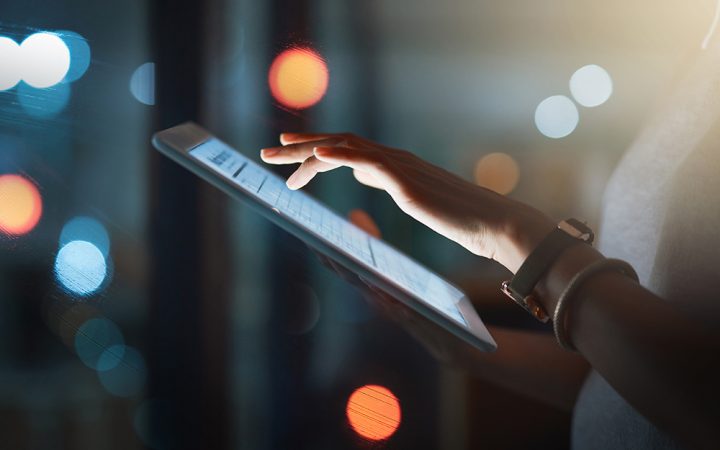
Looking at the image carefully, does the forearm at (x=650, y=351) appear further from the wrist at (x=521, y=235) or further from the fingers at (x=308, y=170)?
the fingers at (x=308, y=170)

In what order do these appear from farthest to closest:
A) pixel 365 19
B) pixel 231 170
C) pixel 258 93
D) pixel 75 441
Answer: pixel 365 19 < pixel 258 93 < pixel 75 441 < pixel 231 170

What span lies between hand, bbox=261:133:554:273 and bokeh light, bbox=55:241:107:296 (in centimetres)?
32

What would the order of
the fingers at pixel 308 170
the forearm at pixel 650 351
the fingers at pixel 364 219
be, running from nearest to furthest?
the forearm at pixel 650 351, the fingers at pixel 308 170, the fingers at pixel 364 219

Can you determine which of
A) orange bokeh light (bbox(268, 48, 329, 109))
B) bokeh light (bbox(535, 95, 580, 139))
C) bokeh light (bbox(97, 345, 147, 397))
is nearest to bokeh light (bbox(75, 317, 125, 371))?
bokeh light (bbox(97, 345, 147, 397))

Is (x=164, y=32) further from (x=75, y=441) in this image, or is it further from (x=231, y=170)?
(x=75, y=441)

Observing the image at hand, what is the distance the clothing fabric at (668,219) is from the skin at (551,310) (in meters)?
A: 0.06

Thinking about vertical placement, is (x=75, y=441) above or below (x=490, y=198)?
below

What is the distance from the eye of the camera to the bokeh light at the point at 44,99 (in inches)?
29.3

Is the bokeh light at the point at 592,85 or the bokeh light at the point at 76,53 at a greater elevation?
the bokeh light at the point at 592,85

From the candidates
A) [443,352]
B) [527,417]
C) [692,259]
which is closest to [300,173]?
[443,352]

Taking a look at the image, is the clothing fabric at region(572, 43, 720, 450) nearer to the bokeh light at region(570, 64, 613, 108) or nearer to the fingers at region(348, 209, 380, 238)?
the fingers at region(348, 209, 380, 238)

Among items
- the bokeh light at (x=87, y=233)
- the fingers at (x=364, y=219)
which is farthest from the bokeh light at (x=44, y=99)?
the fingers at (x=364, y=219)

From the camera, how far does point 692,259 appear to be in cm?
65

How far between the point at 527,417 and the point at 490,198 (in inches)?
20.0
